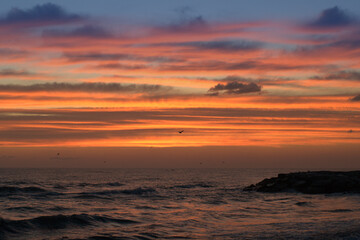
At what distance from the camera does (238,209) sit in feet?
122

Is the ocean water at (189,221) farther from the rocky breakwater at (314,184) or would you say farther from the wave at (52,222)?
the rocky breakwater at (314,184)

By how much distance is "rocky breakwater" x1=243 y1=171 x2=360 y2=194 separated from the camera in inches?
2042

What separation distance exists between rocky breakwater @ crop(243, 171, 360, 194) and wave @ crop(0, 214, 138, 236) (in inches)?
1239

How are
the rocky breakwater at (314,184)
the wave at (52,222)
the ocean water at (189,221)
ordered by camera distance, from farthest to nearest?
the rocky breakwater at (314,184)
the wave at (52,222)
the ocean water at (189,221)

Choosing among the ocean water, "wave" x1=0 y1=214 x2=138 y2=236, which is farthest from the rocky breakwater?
"wave" x1=0 y1=214 x2=138 y2=236

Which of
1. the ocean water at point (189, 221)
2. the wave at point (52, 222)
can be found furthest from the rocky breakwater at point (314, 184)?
the wave at point (52, 222)

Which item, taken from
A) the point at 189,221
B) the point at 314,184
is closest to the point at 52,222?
the point at 189,221

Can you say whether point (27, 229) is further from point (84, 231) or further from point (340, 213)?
point (340, 213)

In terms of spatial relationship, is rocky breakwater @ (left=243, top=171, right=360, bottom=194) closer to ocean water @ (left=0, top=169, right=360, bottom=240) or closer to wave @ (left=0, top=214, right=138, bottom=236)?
ocean water @ (left=0, top=169, right=360, bottom=240)

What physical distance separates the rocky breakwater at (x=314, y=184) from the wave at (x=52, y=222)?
3146 centimetres

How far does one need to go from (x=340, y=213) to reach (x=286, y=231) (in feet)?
31.8

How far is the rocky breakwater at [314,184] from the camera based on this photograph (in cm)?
5188

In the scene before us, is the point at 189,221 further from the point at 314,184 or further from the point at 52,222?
the point at 314,184

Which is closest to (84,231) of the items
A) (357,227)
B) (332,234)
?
(332,234)
